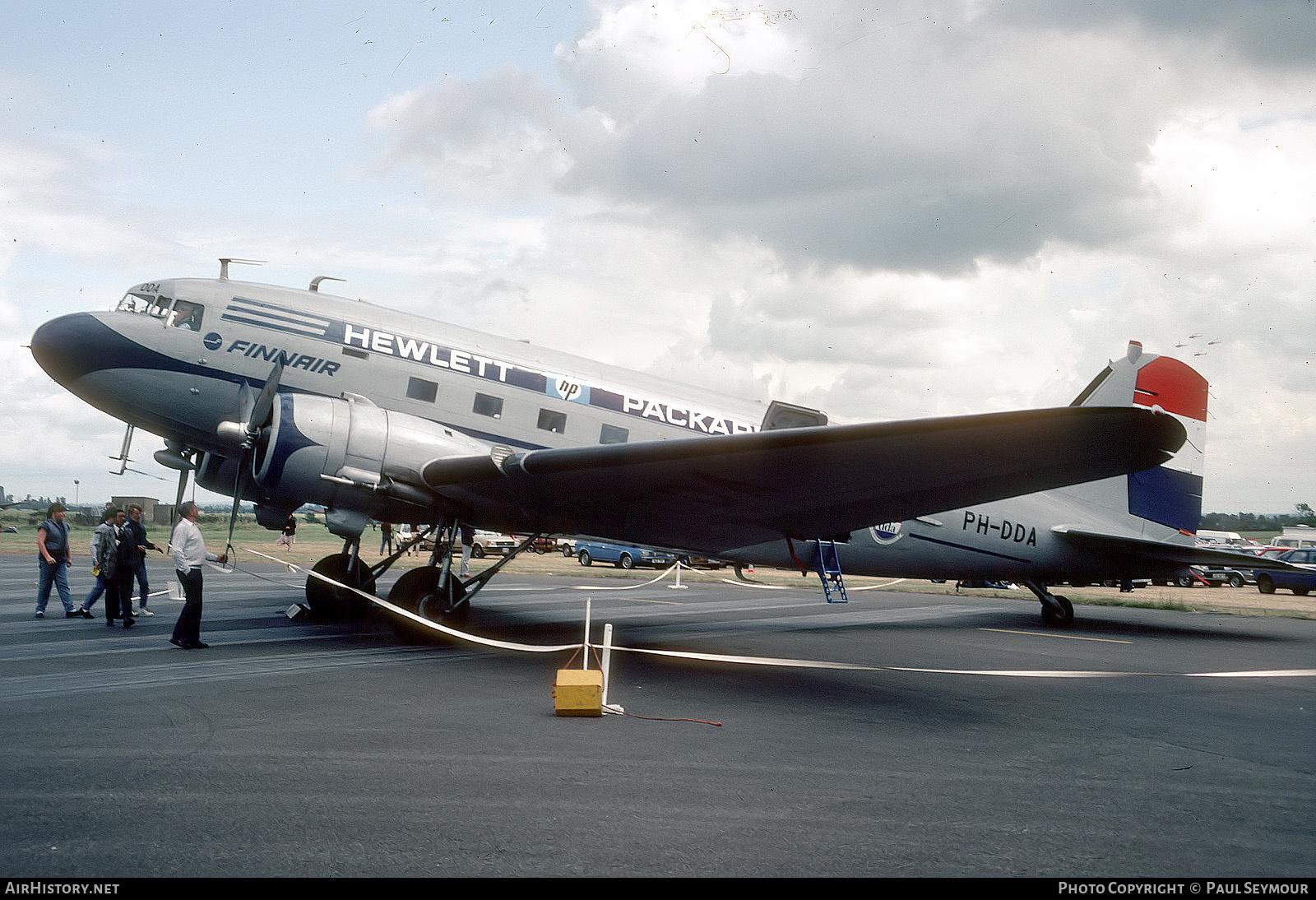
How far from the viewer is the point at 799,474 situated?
26.8 ft

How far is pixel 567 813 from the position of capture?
441 centimetres

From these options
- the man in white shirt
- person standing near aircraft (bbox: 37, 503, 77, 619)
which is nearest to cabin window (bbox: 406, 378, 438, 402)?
the man in white shirt

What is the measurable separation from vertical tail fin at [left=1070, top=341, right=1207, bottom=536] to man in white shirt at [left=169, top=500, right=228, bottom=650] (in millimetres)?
13991

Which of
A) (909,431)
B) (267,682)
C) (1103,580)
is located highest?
(909,431)

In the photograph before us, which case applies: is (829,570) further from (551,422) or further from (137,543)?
(137,543)

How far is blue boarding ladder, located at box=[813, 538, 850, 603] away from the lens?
10.7 meters

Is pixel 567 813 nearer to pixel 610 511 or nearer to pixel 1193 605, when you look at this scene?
pixel 610 511

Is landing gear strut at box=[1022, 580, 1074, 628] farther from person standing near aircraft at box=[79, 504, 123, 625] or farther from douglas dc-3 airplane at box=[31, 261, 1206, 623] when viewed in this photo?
person standing near aircraft at box=[79, 504, 123, 625]

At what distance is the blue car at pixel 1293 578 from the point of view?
3105 cm

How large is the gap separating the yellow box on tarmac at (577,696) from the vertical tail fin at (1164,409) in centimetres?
1144

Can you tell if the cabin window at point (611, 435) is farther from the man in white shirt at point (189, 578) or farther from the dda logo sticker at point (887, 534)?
the man in white shirt at point (189, 578)

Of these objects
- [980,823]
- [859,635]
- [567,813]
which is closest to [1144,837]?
[980,823]

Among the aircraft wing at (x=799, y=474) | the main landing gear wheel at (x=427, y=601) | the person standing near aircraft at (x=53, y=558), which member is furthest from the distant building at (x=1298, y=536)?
the person standing near aircraft at (x=53, y=558)

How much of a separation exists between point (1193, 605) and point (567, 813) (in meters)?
23.7
